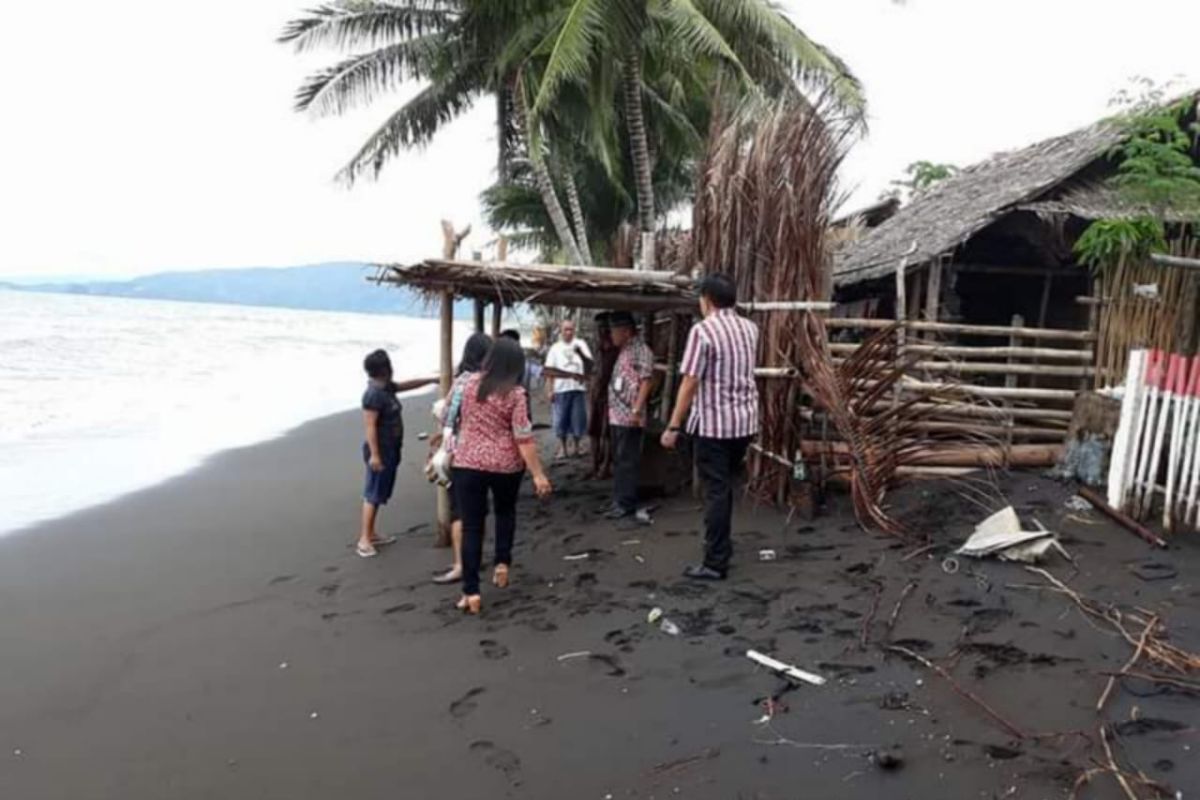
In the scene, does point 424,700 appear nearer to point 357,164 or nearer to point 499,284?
point 499,284

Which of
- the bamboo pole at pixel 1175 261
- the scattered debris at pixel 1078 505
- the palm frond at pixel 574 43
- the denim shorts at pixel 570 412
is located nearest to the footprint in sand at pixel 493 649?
the scattered debris at pixel 1078 505

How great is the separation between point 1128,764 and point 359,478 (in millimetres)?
8481

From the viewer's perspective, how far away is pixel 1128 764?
3.04 metres

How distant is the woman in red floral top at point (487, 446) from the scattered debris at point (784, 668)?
1567 mm

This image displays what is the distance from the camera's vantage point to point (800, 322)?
6312 mm

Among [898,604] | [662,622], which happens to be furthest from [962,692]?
[662,622]

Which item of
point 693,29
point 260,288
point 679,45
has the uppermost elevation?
point 679,45

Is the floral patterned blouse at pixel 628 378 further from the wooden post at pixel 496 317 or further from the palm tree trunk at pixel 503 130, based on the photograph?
the palm tree trunk at pixel 503 130

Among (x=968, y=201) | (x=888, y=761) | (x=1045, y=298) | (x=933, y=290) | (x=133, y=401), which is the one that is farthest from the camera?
(x=133, y=401)

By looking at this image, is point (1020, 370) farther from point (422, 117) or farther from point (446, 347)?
point (422, 117)

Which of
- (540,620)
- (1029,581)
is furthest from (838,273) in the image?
(540,620)

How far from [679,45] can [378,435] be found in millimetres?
9184

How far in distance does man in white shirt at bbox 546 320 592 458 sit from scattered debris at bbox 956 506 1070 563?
5401mm

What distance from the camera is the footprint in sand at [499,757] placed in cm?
336
